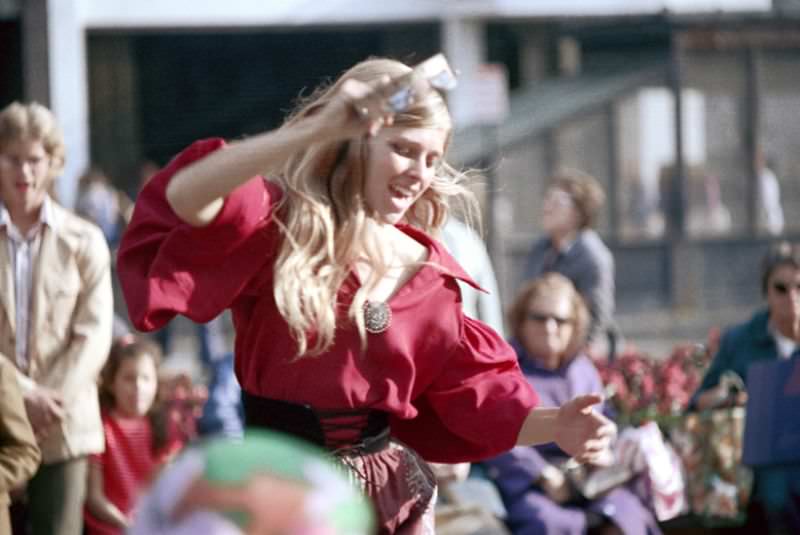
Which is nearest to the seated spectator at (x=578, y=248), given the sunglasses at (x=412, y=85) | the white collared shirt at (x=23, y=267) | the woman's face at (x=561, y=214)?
the woman's face at (x=561, y=214)

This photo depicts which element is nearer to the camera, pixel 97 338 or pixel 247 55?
pixel 97 338

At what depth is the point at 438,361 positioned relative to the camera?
3982 mm

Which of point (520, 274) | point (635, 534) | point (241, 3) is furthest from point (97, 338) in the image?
point (241, 3)

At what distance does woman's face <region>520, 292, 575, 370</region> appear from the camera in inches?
296

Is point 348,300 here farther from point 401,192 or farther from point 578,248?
point 578,248

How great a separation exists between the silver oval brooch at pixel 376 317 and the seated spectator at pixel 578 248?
19.1 feet

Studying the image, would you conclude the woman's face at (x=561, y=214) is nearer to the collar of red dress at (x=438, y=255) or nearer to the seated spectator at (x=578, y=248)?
the seated spectator at (x=578, y=248)

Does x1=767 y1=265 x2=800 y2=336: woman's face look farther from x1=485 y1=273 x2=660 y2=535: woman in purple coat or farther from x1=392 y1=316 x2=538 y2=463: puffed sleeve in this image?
x1=392 y1=316 x2=538 y2=463: puffed sleeve

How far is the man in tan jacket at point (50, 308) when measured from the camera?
6172 mm

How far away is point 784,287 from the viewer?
7.52m

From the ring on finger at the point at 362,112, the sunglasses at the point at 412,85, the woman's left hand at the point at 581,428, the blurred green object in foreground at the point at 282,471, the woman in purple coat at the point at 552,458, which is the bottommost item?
the woman in purple coat at the point at 552,458

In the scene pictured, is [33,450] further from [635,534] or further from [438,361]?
[635,534]

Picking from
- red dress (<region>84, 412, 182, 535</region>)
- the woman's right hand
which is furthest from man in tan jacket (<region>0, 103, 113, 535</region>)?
the woman's right hand

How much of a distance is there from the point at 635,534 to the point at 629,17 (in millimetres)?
13440
